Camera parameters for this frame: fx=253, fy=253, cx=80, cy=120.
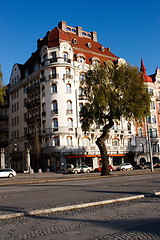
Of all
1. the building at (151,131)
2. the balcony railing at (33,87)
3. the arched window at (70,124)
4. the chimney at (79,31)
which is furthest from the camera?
the chimney at (79,31)

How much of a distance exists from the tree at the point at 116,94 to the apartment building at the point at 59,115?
52.0ft

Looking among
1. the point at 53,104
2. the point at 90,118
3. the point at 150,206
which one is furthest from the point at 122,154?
the point at 150,206

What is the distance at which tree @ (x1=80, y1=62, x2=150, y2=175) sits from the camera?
92.9 ft

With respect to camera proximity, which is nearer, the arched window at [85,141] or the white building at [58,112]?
the white building at [58,112]

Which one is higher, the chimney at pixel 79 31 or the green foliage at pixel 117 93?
the chimney at pixel 79 31

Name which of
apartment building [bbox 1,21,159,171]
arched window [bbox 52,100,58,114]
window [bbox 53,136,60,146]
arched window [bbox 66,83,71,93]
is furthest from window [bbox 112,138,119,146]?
arched window [bbox 52,100,58,114]

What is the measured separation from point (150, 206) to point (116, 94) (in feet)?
69.0

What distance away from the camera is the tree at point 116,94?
28312 millimetres

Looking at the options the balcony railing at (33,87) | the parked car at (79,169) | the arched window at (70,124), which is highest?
the balcony railing at (33,87)

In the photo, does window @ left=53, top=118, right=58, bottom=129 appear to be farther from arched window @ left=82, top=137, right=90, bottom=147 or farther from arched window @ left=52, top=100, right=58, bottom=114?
arched window @ left=82, top=137, right=90, bottom=147

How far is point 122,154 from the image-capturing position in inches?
2231

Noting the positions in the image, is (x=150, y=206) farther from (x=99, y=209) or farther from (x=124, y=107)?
(x=124, y=107)

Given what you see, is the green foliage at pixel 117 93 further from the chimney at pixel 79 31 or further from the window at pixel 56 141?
the chimney at pixel 79 31

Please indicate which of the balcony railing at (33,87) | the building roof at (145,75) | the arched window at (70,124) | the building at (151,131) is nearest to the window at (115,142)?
the building at (151,131)
